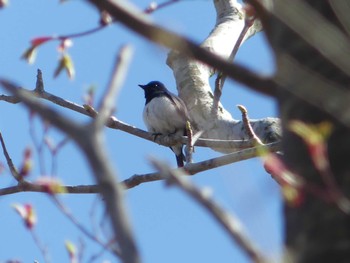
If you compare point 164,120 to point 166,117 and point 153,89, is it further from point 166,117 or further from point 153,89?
point 153,89

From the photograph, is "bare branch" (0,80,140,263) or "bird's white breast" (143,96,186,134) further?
"bird's white breast" (143,96,186,134)

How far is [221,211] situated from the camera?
105 cm

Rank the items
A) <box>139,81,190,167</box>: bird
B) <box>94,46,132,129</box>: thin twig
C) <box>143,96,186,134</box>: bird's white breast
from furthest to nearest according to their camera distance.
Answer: <box>143,96,186,134</box>: bird's white breast < <box>139,81,190,167</box>: bird < <box>94,46,132,129</box>: thin twig

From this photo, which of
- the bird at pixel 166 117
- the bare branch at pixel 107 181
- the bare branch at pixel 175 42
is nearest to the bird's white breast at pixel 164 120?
the bird at pixel 166 117

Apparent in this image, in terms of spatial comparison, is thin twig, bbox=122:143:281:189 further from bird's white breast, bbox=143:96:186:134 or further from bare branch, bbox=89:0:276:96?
bird's white breast, bbox=143:96:186:134

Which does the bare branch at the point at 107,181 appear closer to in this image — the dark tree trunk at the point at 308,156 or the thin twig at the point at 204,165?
the dark tree trunk at the point at 308,156

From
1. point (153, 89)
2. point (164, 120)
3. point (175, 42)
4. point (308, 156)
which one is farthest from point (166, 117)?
point (175, 42)

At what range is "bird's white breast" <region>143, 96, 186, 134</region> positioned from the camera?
8.91 meters

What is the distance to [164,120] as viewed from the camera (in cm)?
891

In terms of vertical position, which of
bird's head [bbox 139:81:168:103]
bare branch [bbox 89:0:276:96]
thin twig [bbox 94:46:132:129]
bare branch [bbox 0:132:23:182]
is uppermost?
bird's head [bbox 139:81:168:103]

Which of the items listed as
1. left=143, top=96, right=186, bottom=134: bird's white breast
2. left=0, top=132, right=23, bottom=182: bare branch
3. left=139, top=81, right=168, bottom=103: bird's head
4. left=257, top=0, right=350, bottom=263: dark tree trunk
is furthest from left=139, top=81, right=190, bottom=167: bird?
left=257, top=0, right=350, bottom=263: dark tree trunk

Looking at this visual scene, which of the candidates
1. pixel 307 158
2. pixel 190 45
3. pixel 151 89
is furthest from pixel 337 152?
pixel 151 89

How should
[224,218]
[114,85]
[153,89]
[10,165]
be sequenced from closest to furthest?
[224,218]
[114,85]
[10,165]
[153,89]

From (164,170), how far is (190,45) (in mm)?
287
